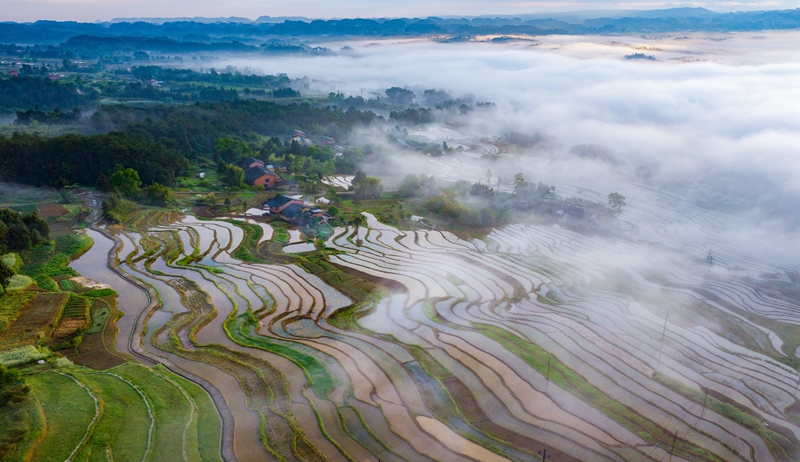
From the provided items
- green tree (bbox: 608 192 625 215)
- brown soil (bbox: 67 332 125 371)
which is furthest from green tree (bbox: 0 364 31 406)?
green tree (bbox: 608 192 625 215)

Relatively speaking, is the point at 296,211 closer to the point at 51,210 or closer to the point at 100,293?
the point at 100,293

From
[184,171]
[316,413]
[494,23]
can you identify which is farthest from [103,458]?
[494,23]

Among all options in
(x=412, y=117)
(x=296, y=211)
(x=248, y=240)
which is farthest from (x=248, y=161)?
(x=412, y=117)

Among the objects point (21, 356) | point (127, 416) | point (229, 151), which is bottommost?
point (229, 151)

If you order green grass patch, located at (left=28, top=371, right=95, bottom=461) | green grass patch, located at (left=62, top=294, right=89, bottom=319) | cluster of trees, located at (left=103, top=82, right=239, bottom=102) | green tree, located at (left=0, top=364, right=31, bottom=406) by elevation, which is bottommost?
green grass patch, located at (left=62, top=294, right=89, bottom=319)

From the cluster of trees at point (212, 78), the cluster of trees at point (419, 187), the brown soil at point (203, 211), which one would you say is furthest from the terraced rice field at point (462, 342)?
the cluster of trees at point (212, 78)

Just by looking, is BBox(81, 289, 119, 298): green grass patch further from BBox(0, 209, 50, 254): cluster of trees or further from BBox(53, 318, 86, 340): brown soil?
BBox(0, 209, 50, 254): cluster of trees
